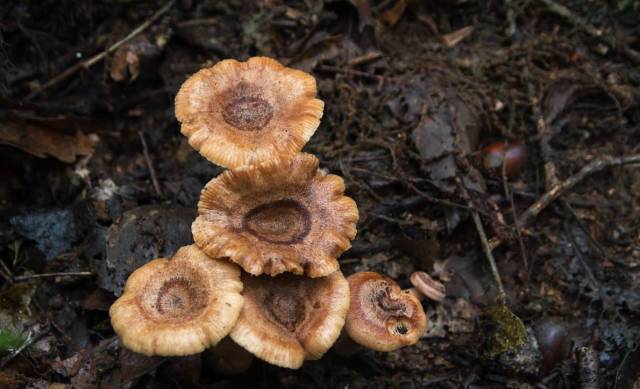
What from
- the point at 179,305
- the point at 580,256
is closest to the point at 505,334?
the point at 580,256

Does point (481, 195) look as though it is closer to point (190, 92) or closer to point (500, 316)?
point (500, 316)

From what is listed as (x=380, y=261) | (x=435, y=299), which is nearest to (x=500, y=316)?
(x=435, y=299)

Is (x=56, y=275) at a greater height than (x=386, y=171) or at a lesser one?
lesser

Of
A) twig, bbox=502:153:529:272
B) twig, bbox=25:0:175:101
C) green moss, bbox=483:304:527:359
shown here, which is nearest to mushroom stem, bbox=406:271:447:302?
green moss, bbox=483:304:527:359

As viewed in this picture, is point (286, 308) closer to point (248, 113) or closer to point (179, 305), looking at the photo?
point (179, 305)

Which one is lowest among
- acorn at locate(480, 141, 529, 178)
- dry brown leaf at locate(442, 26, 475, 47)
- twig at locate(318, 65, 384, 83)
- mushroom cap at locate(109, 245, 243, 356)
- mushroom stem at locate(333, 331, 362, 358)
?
mushroom stem at locate(333, 331, 362, 358)

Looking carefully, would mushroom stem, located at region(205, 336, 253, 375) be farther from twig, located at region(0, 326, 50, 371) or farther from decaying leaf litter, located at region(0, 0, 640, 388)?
twig, located at region(0, 326, 50, 371)
